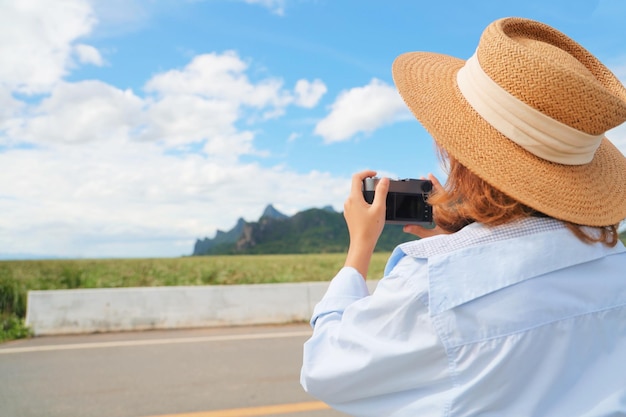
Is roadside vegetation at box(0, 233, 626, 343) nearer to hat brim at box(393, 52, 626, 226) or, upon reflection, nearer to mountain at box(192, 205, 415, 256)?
hat brim at box(393, 52, 626, 226)

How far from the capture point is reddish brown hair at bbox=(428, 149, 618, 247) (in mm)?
1205

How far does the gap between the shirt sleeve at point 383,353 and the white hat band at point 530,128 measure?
356 mm

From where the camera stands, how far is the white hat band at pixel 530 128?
4.03 ft

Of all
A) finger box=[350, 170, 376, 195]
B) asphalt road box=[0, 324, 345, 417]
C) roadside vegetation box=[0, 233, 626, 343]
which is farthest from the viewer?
roadside vegetation box=[0, 233, 626, 343]

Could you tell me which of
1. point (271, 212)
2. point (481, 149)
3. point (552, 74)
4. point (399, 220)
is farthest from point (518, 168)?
point (271, 212)

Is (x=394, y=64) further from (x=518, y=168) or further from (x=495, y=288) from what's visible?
(x=495, y=288)

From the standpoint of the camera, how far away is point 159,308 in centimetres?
766

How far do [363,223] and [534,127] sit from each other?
0.44 metres

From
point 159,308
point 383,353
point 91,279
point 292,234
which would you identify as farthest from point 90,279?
point 292,234

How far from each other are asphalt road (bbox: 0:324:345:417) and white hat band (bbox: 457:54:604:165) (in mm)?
3759

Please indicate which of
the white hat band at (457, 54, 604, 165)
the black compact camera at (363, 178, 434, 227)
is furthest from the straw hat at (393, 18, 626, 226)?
the black compact camera at (363, 178, 434, 227)

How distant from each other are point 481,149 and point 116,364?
551cm

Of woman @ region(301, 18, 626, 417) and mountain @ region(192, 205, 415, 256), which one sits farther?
mountain @ region(192, 205, 415, 256)

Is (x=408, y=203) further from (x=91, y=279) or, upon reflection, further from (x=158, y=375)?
(x=91, y=279)
